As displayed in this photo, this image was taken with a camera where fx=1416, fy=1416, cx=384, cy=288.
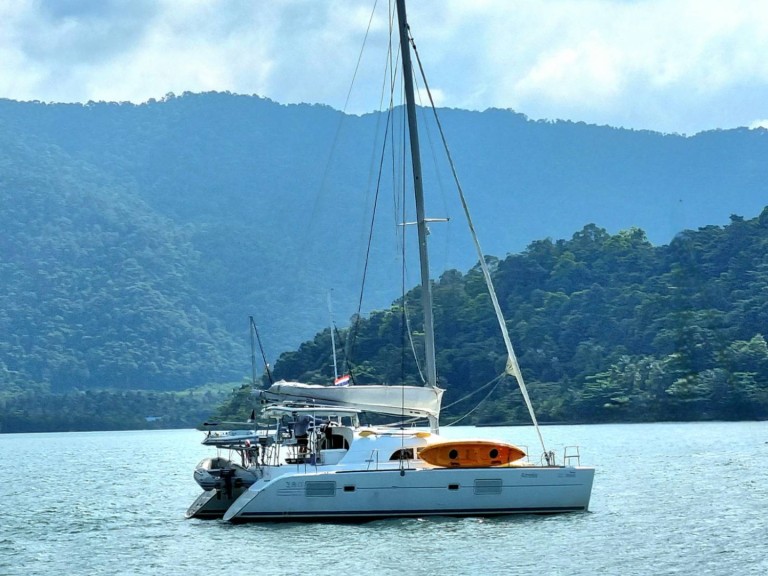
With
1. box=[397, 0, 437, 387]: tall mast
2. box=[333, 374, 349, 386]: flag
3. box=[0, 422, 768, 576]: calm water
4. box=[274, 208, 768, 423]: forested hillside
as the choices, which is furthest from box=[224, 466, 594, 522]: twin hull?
box=[274, 208, 768, 423]: forested hillside

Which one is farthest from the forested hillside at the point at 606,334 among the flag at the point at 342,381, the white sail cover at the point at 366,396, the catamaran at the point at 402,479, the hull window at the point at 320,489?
the hull window at the point at 320,489

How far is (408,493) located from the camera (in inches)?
1416

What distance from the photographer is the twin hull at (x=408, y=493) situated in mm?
36000

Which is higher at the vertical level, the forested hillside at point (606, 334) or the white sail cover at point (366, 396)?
the forested hillside at point (606, 334)

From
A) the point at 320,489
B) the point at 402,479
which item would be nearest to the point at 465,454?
the point at 402,479

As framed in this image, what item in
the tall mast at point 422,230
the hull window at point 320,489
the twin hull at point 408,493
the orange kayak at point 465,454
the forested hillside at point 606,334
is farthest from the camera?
the forested hillside at point 606,334

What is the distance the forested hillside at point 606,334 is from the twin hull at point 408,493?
85.9 metres

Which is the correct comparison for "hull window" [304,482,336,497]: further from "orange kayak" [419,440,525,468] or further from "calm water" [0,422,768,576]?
"orange kayak" [419,440,525,468]

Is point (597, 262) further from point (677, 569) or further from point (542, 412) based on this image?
point (677, 569)

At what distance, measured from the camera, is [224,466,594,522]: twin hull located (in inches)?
1417

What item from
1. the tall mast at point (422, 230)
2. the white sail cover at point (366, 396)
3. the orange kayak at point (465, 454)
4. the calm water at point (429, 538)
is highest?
the tall mast at point (422, 230)

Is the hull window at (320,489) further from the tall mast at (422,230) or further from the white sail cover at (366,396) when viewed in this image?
the tall mast at (422,230)

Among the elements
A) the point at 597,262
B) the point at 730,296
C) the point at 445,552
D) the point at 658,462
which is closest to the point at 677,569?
the point at 445,552

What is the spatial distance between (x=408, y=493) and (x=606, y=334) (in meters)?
113
